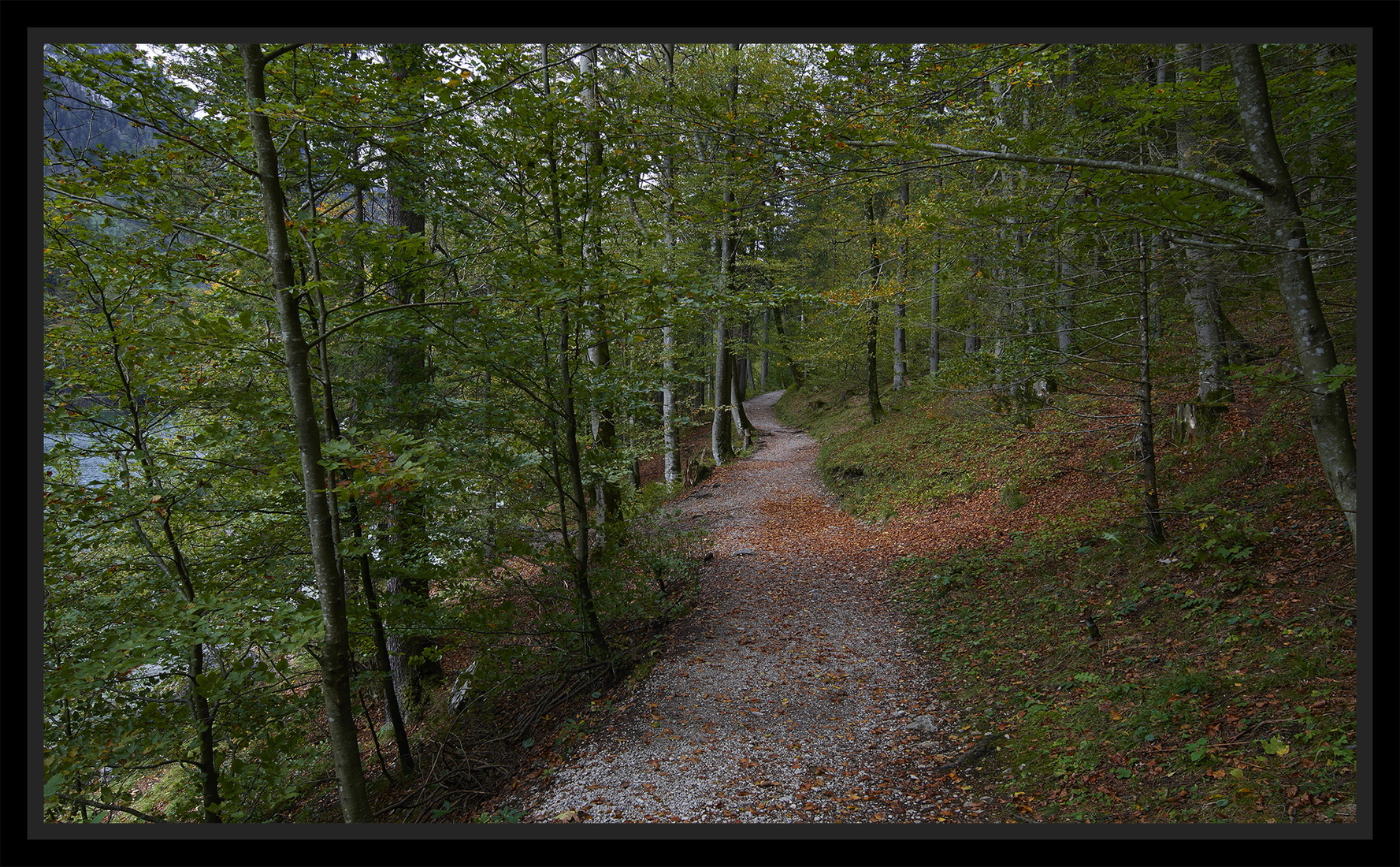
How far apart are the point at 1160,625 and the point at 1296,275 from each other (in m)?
3.06

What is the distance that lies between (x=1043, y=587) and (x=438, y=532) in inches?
256

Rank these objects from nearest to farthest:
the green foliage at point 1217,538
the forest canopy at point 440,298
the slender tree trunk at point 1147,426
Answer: the forest canopy at point 440,298
the green foliage at point 1217,538
the slender tree trunk at point 1147,426

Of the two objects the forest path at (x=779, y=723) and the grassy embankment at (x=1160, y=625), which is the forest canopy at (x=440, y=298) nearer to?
the grassy embankment at (x=1160, y=625)

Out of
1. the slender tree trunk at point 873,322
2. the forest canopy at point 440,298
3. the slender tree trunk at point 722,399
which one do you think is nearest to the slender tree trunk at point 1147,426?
the forest canopy at point 440,298

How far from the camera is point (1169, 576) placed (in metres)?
5.04

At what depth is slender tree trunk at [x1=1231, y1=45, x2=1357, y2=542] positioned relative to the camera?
2855mm

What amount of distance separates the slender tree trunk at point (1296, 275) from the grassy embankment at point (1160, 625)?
0.97m

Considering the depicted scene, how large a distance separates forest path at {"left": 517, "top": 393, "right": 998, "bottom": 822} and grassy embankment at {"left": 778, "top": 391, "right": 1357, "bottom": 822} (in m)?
0.48

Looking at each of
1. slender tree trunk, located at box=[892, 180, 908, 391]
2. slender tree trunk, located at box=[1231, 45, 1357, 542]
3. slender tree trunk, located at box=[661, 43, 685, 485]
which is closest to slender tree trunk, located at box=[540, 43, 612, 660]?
slender tree trunk, located at box=[661, 43, 685, 485]

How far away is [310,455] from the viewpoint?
11.3ft

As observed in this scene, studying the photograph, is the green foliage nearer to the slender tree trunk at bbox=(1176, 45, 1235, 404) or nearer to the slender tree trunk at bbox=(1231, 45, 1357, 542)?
the slender tree trunk at bbox=(1176, 45, 1235, 404)

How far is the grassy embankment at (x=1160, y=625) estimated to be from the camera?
118 inches
